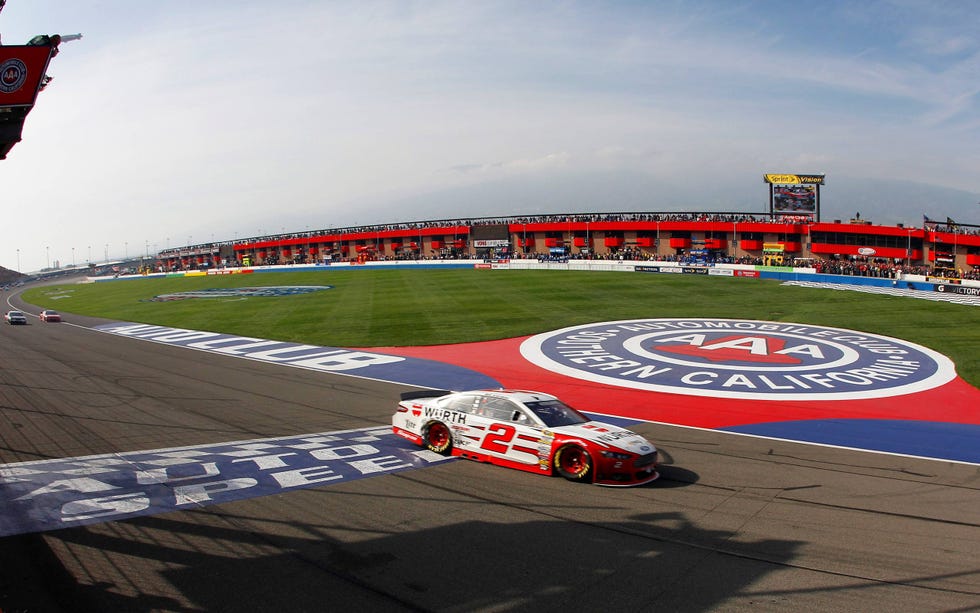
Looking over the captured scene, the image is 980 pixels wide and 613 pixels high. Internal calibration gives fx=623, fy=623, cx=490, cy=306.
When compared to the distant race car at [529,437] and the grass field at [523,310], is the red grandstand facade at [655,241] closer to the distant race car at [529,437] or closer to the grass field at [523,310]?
the grass field at [523,310]

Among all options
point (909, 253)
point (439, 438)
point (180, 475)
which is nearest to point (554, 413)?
point (439, 438)

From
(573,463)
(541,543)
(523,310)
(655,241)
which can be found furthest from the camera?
(655,241)

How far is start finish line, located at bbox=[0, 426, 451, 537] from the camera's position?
9.36m

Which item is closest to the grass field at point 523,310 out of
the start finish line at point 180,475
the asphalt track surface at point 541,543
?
the asphalt track surface at point 541,543

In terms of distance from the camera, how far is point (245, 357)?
86.4 feet

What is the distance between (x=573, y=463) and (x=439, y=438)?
3.16 meters

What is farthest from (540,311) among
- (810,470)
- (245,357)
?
(810,470)

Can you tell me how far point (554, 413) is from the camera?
12.0m

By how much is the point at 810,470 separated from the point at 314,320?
30.0 metres

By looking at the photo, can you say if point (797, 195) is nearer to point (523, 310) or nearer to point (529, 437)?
point (523, 310)

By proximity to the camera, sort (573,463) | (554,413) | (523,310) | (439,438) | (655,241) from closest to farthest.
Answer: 1. (573,463)
2. (554,413)
3. (439,438)
4. (523,310)
5. (655,241)

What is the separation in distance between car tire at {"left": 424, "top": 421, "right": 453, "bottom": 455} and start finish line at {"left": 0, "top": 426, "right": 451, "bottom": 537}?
20 centimetres

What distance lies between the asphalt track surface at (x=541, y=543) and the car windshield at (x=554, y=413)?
3.89ft

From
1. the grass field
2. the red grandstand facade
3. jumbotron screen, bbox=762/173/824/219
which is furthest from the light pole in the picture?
the grass field
